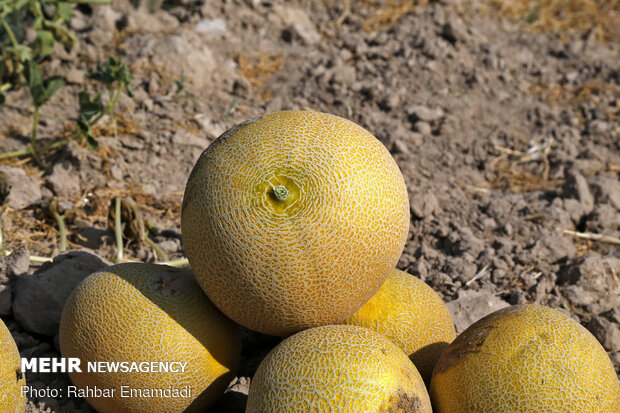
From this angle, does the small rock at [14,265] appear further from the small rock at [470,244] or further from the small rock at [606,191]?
the small rock at [606,191]

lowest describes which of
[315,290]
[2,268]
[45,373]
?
[45,373]

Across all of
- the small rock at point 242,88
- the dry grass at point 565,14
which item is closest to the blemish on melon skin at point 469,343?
the small rock at point 242,88

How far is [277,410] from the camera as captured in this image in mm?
1632

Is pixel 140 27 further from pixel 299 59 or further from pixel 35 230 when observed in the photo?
pixel 35 230

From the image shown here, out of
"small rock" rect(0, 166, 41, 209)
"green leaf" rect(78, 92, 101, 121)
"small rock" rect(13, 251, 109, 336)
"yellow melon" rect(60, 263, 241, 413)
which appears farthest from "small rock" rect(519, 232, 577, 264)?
"small rock" rect(0, 166, 41, 209)

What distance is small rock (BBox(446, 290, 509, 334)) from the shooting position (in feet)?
8.50

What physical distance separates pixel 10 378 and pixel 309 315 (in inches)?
37.2

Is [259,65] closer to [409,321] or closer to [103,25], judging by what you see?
[103,25]

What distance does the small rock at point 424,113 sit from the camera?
4.19m

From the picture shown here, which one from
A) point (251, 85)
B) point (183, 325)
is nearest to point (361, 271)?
point (183, 325)

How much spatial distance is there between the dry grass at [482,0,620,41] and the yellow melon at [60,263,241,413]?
4.54 m

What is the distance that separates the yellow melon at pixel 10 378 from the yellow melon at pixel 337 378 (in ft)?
2.44

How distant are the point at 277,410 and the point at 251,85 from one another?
10.5 ft

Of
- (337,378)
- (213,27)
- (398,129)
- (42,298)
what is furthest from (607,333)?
(213,27)
